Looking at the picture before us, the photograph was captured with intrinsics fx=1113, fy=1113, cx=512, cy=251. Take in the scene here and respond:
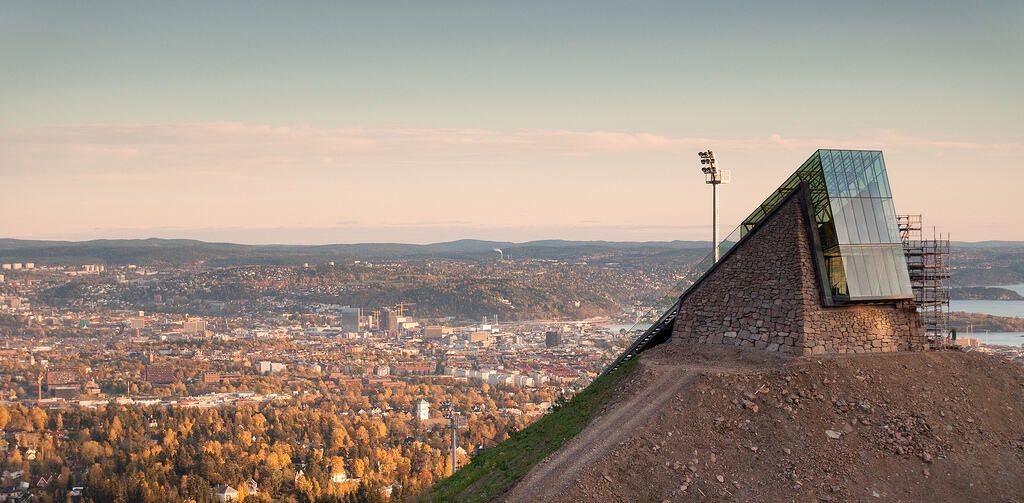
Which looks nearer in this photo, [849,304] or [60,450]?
[849,304]

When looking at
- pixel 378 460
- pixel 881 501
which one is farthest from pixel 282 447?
pixel 881 501

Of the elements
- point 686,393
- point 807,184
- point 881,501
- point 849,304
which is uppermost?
point 807,184

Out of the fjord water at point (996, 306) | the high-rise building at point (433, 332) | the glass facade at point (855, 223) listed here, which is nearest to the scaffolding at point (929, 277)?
the glass facade at point (855, 223)

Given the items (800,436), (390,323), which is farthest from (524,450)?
(390,323)

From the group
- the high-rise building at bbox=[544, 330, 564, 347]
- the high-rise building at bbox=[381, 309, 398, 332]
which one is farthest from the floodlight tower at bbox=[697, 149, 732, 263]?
the high-rise building at bbox=[381, 309, 398, 332]

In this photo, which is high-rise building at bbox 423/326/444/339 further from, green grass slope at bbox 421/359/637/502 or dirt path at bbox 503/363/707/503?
dirt path at bbox 503/363/707/503

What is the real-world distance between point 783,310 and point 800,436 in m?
4.62

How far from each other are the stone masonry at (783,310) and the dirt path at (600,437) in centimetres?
249

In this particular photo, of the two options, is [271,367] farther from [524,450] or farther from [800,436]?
[800,436]

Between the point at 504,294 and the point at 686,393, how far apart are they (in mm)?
171263

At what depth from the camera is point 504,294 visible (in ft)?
645

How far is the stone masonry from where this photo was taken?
2762 centimetres

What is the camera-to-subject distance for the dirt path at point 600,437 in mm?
23111

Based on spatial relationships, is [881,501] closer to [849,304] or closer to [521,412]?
[849,304]
